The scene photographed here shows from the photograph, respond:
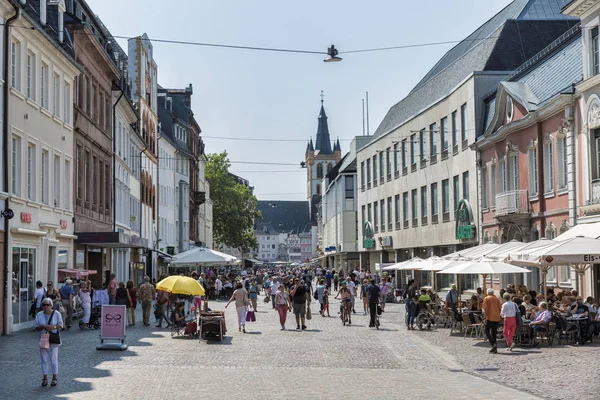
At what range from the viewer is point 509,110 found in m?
39.0

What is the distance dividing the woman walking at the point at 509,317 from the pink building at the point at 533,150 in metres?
11.0

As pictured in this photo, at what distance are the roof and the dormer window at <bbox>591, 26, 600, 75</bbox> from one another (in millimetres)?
16004

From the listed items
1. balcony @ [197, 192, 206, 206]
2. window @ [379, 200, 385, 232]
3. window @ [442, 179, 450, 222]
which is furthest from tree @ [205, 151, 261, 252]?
window @ [442, 179, 450, 222]

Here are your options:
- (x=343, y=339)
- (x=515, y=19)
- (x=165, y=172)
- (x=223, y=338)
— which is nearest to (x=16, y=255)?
(x=223, y=338)

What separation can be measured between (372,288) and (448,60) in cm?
3338

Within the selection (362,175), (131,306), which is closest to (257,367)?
(131,306)

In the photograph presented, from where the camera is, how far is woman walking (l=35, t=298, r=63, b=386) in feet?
51.8

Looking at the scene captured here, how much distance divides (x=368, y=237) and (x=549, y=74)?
124 ft

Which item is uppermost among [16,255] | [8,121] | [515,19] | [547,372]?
[515,19]

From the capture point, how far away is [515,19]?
159 feet

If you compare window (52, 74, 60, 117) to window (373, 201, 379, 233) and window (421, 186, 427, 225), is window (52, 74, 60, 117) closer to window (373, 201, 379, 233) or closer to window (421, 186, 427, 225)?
window (421, 186, 427, 225)

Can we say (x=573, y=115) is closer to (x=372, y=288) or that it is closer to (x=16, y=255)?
(x=372, y=288)

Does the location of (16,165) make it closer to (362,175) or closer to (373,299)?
(373,299)

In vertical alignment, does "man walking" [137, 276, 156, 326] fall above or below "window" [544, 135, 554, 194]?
below
